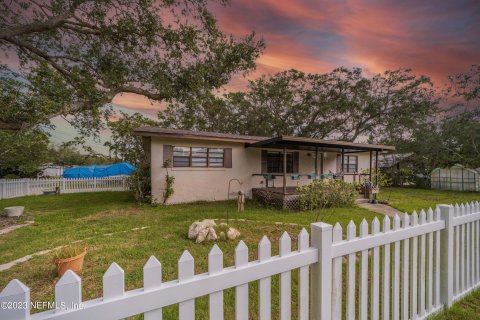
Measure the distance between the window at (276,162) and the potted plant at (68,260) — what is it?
10069 mm

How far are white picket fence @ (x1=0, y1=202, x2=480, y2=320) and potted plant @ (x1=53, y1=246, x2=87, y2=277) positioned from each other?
3.08 meters

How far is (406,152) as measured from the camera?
882 inches

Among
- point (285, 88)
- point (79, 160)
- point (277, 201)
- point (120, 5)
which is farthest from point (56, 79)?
point (79, 160)

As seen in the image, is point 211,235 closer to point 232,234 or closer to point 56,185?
point 232,234

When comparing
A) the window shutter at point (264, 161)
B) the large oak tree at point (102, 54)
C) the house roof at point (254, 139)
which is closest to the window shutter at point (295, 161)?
the house roof at point (254, 139)

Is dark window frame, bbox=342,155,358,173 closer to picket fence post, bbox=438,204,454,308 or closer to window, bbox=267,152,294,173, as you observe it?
window, bbox=267,152,294,173

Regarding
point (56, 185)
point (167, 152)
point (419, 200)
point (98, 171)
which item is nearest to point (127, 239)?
point (167, 152)

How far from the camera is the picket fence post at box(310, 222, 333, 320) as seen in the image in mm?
1668

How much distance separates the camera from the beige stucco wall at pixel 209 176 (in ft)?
33.3

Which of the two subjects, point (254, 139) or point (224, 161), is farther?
point (254, 139)

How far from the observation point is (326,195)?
9.18m

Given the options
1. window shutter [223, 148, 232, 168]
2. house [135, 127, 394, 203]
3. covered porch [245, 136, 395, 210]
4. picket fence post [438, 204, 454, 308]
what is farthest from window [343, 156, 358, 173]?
picket fence post [438, 204, 454, 308]

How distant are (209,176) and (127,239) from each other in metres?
6.21

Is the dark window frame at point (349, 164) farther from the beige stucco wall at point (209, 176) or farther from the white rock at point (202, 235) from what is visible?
the white rock at point (202, 235)
